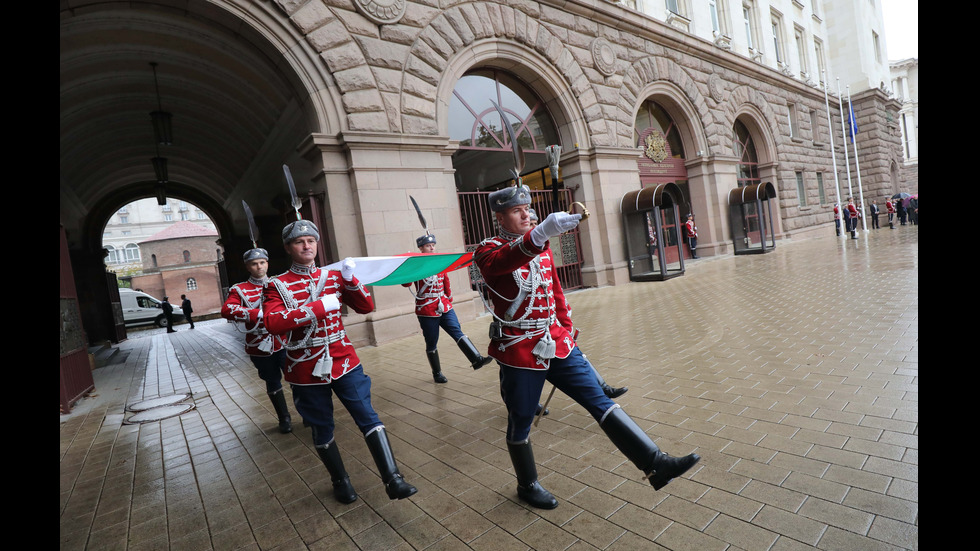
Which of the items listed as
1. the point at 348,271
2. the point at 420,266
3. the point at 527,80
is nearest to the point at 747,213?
the point at 527,80

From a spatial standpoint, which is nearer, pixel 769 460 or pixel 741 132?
pixel 769 460

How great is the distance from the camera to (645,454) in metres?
2.51

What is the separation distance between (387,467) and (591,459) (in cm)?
138

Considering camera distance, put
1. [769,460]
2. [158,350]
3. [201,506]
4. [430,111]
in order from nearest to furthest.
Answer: [769,460]
[201,506]
[430,111]
[158,350]

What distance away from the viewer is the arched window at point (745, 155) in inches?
736

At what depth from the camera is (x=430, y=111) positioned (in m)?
9.47

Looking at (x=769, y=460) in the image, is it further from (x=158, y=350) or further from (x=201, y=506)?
(x=158, y=350)

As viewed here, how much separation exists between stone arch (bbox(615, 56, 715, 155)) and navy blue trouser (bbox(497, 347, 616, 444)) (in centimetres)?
1170

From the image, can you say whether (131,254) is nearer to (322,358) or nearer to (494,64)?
(494,64)

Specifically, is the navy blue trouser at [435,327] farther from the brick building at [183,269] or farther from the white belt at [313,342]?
the brick building at [183,269]
